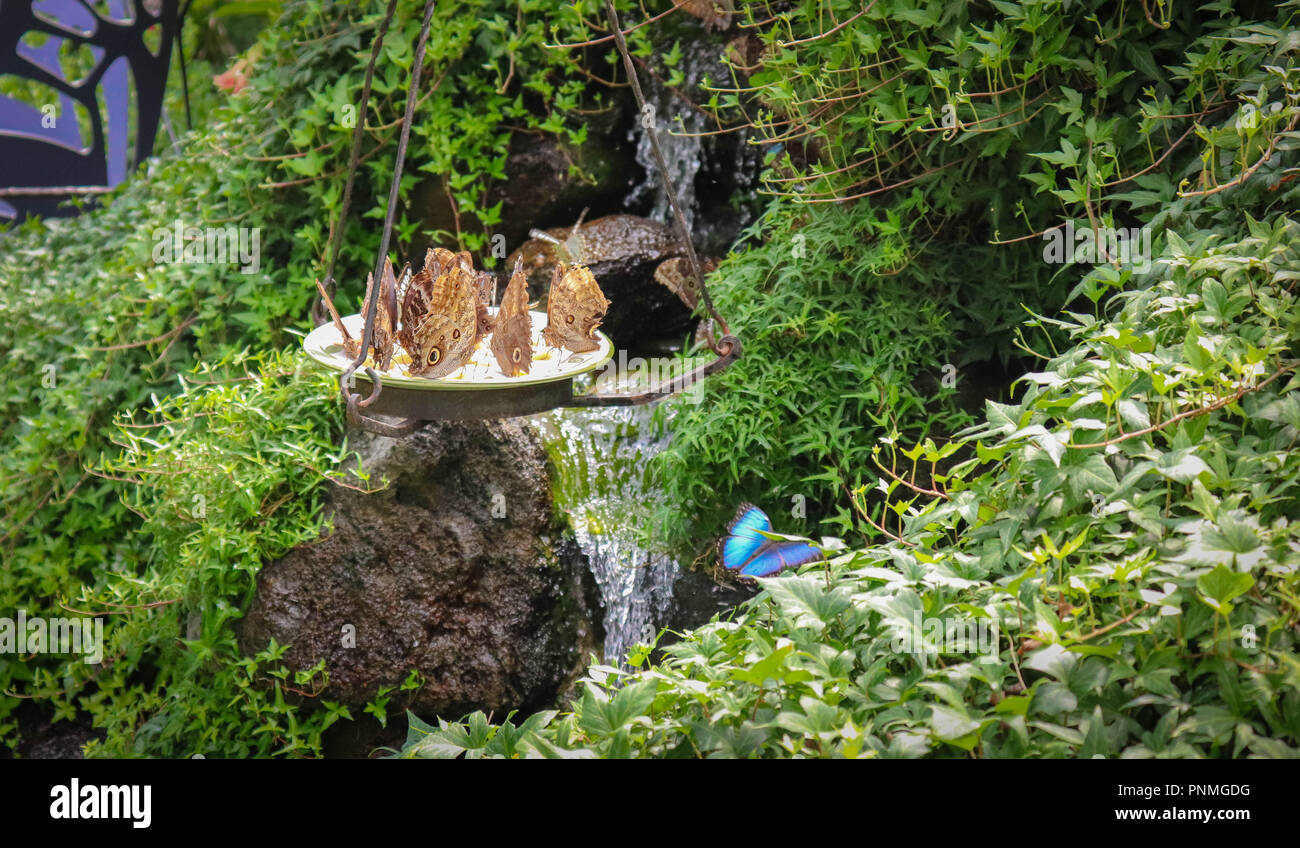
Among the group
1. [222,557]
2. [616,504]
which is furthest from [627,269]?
[222,557]

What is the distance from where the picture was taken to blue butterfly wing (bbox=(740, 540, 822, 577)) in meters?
3.11

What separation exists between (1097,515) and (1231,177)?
1.29 metres

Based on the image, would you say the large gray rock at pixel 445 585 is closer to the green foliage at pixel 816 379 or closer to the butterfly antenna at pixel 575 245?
the green foliage at pixel 816 379

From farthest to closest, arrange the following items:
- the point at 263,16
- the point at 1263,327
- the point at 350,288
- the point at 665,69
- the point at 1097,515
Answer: the point at 263,16, the point at 665,69, the point at 350,288, the point at 1263,327, the point at 1097,515

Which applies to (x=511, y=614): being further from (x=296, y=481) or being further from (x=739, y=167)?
(x=739, y=167)

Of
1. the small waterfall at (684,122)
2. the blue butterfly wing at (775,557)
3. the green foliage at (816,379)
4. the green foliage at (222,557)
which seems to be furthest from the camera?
the small waterfall at (684,122)

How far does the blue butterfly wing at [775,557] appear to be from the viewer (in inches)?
123

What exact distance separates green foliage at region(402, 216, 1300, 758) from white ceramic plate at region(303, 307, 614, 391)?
56cm

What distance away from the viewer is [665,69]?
489 centimetres

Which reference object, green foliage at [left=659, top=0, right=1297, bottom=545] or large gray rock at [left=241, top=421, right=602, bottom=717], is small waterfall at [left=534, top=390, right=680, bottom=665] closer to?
large gray rock at [left=241, top=421, right=602, bottom=717]

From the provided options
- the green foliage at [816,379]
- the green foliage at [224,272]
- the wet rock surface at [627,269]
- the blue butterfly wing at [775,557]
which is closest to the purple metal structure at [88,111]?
the green foliage at [224,272]

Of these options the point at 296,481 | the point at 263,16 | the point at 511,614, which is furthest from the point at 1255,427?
the point at 263,16

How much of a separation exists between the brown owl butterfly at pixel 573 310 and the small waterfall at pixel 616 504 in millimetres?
1854

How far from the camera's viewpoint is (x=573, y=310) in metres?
1.97
